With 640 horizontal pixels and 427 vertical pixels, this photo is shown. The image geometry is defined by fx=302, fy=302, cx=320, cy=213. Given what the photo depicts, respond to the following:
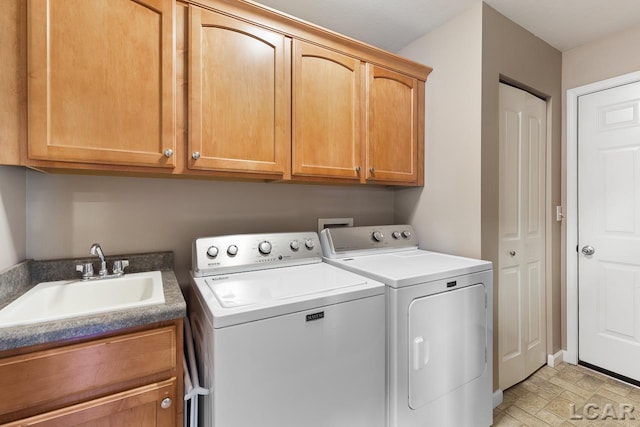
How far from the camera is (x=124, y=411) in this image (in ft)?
3.20

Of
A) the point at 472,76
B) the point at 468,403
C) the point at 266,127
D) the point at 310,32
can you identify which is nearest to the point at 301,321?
the point at 266,127

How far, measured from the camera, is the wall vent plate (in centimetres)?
213

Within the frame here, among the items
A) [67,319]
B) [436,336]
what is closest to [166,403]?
[67,319]

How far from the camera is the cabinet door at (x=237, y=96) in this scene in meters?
1.38

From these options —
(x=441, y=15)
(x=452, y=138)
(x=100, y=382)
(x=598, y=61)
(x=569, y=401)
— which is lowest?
(x=569, y=401)

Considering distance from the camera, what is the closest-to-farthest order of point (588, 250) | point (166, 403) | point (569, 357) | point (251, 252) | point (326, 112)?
point (166, 403), point (251, 252), point (326, 112), point (588, 250), point (569, 357)

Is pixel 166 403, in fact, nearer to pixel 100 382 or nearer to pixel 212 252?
pixel 100 382

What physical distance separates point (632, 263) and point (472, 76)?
1.74 m

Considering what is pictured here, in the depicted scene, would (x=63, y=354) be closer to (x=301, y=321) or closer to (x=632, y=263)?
(x=301, y=321)

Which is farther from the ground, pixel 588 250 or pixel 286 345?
pixel 588 250

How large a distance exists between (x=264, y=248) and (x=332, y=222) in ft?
2.27

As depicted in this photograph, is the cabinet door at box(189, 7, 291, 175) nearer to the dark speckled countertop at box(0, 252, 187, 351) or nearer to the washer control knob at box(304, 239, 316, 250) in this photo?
the washer control knob at box(304, 239, 316, 250)

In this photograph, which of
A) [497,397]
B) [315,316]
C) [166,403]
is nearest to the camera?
[166,403]

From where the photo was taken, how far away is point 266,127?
156 cm
